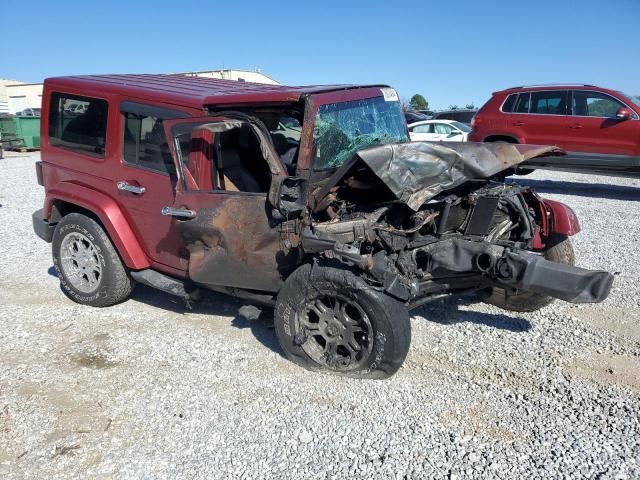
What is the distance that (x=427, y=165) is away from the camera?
3.44m

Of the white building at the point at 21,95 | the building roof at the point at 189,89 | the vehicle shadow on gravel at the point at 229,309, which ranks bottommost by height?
the vehicle shadow on gravel at the point at 229,309

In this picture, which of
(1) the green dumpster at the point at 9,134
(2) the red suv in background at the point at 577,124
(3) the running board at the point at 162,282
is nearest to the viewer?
(3) the running board at the point at 162,282

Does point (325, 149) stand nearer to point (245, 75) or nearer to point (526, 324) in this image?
point (526, 324)

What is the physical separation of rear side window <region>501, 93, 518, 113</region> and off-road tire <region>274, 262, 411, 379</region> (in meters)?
8.84

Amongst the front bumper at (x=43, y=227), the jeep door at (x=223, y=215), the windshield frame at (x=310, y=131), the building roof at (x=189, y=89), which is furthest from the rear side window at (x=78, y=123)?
the windshield frame at (x=310, y=131)

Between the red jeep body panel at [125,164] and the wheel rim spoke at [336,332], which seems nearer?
the wheel rim spoke at [336,332]

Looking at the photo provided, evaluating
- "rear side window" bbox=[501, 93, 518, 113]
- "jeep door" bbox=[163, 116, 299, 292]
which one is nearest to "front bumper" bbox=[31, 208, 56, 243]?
"jeep door" bbox=[163, 116, 299, 292]

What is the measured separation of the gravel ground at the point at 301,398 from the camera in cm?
277

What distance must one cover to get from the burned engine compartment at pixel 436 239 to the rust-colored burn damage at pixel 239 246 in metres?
0.31

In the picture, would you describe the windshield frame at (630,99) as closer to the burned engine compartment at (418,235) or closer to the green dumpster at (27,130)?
the burned engine compartment at (418,235)

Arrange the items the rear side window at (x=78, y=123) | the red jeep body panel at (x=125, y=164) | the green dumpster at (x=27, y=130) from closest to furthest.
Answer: the red jeep body panel at (x=125, y=164), the rear side window at (x=78, y=123), the green dumpster at (x=27, y=130)

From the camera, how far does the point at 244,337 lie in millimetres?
4180

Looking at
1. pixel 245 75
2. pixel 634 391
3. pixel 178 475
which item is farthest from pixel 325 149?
pixel 245 75

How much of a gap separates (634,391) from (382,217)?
194 centimetres
